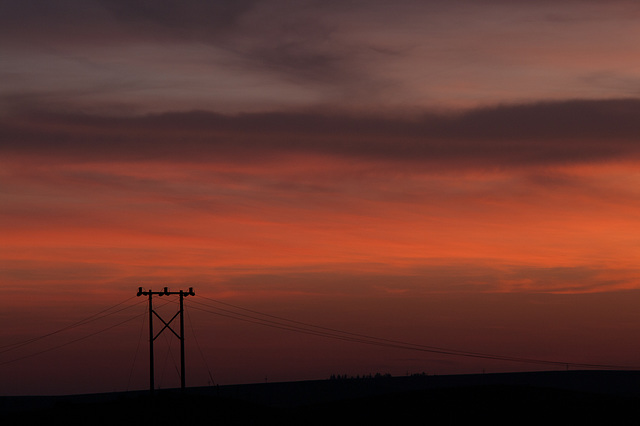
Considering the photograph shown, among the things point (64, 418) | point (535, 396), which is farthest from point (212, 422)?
point (535, 396)

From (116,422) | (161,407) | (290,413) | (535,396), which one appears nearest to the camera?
(116,422)

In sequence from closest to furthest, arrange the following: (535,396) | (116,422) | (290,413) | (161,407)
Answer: (116,422)
(161,407)
(290,413)
(535,396)

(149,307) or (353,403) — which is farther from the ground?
(149,307)

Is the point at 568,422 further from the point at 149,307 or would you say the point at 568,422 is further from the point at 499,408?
the point at 149,307

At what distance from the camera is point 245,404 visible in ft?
301

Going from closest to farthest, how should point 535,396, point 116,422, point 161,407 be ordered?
1. point 116,422
2. point 161,407
3. point 535,396

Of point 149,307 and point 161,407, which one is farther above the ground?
point 149,307

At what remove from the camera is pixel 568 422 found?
89.3 meters

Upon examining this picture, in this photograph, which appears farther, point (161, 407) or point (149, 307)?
point (149, 307)

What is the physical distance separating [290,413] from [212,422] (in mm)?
11869

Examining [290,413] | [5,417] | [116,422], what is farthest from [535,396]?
[5,417]

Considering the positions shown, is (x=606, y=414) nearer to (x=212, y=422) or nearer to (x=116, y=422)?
(x=212, y=422)

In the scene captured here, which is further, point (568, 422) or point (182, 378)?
point (182, 378)

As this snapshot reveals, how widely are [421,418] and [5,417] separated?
3750 centimetres
